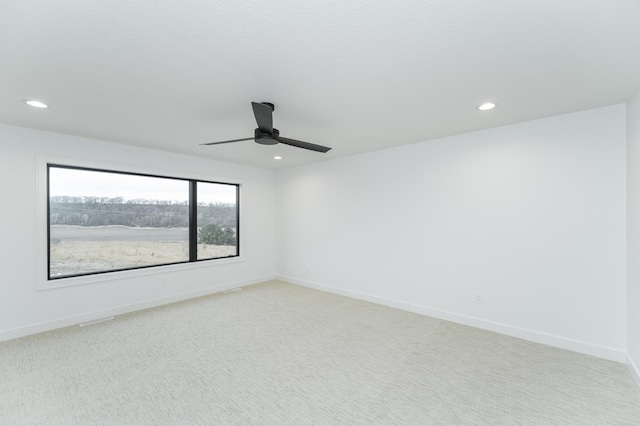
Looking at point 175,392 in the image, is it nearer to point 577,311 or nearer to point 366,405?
point 366,405

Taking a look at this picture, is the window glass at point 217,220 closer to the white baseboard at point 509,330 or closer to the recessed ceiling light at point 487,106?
the white baseboard at point 509,330

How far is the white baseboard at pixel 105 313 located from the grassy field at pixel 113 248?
590 millimetres

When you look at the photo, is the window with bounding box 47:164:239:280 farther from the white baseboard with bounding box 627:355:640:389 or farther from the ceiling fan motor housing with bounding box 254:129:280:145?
the white baseboard with bounding box 627:355:640:389

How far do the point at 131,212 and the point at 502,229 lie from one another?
5.40 meters

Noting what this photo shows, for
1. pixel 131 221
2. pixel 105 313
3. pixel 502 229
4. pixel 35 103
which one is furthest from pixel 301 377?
pixel 131 221

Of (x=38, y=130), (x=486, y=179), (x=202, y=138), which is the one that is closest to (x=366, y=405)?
(x=486, y=179)

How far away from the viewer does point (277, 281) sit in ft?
20.1

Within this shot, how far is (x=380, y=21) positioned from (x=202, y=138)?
304 centimetres

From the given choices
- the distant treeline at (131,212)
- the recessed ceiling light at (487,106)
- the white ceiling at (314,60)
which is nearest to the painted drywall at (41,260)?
the distant treeline at (131,212)

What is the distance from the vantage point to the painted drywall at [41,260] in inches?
131

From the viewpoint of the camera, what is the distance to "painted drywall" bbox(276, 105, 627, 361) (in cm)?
286

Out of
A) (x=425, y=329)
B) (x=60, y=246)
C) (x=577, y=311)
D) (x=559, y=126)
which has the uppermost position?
(x=559, y=126)

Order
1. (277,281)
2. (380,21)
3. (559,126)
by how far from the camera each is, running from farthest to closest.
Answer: (277,281) < (559,126) < (380,21)

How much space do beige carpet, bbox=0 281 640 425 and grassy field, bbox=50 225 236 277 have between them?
91 cm
